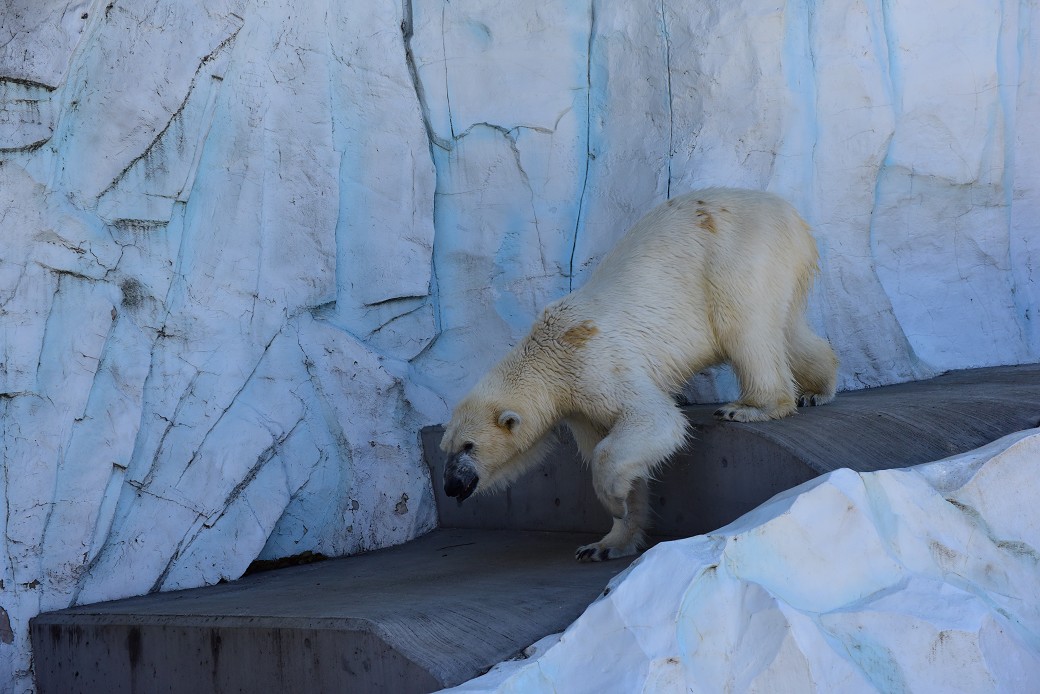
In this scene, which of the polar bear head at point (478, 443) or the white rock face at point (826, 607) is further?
the polar bear head at point (478, 443)

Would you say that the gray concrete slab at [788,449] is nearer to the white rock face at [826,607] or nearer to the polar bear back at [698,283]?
the polar bear back at [698,283]

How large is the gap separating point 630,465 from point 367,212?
2543 millimetres

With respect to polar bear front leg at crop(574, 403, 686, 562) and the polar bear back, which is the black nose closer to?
polar bear front leg at crop(574, 403, 686, 562)

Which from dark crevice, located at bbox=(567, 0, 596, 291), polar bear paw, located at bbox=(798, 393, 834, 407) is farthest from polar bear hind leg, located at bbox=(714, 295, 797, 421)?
dark crevice, located at bbox=(567, 0, 596, 291)

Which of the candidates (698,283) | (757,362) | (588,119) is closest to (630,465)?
(757,362)

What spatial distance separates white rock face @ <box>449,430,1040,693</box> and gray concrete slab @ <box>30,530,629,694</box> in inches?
10.3

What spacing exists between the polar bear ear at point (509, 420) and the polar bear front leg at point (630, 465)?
0.40 m

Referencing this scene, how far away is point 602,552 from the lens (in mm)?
4477

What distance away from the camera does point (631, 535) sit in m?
4.55

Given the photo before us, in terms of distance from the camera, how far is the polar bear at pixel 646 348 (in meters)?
4.54

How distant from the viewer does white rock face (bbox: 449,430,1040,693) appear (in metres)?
3.01

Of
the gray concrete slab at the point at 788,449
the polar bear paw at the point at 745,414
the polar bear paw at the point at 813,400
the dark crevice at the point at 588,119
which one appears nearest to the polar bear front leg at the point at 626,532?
the gray concrete slab at the point at 788,449

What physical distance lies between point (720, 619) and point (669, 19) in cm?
437

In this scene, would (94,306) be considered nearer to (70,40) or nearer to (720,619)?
(70,40)
